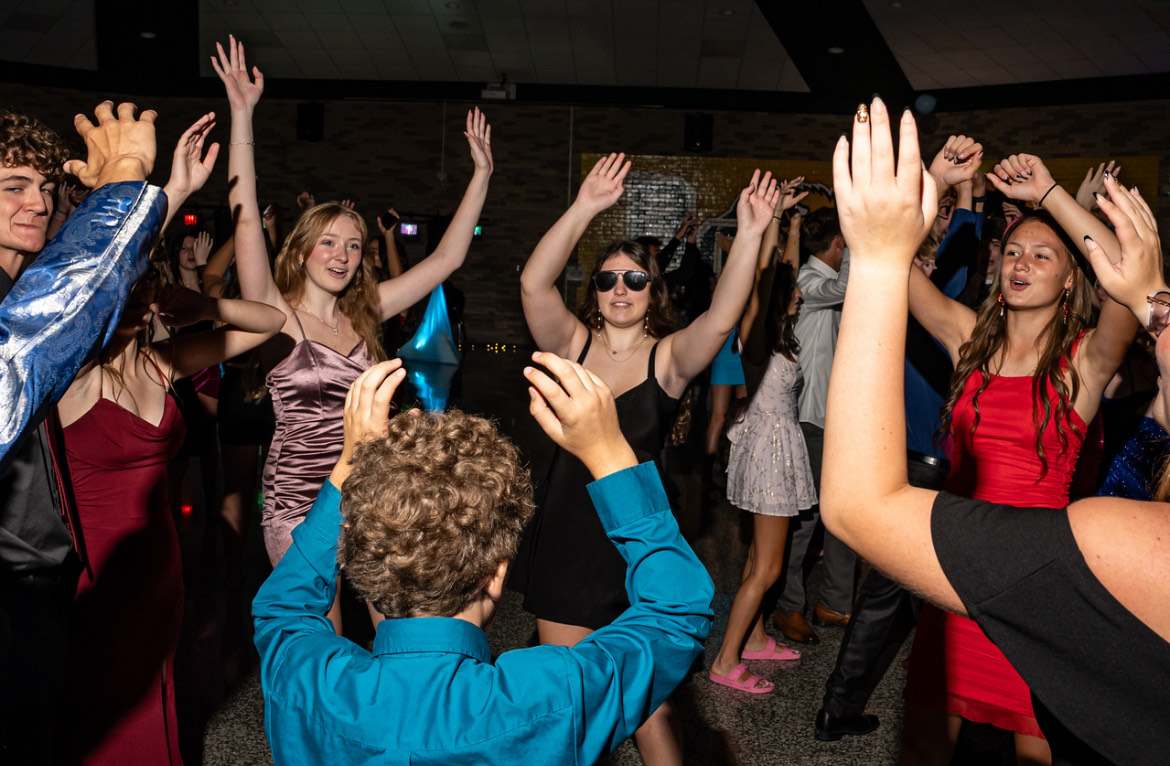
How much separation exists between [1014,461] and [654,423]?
959mm

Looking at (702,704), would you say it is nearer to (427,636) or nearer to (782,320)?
(782,320)

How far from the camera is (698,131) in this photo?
520 inches

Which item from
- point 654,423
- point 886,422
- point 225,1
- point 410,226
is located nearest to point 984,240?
point 654,423

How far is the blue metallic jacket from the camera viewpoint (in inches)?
40.7

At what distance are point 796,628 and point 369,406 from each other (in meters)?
2.95

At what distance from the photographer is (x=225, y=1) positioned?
402 inches

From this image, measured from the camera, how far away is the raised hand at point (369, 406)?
1167mm

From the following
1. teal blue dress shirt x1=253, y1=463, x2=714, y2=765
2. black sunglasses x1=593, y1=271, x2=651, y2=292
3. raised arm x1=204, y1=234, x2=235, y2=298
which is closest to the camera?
teal blue dress shirt x1=253, y1=463, x2=714, y2=765

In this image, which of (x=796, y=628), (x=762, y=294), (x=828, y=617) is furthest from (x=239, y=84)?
(x=828, y=617)

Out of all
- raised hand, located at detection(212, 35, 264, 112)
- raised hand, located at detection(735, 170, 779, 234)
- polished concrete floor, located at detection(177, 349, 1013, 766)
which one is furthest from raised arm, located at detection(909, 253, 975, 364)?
raised hand, located at detection(212, 35, 264, 112)

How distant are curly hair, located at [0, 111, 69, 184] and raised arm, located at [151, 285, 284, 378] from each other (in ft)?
1.60

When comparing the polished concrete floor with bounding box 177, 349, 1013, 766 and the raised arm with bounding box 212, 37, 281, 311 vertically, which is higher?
the raised arm with bounding box 212, 37, 281, 311

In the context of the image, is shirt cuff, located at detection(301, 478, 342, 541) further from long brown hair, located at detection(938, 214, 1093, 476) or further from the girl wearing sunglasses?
long brown hair, located at detection(938, 214, 1093, 476)

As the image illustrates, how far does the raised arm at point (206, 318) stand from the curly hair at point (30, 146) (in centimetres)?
49
